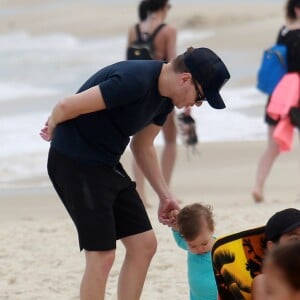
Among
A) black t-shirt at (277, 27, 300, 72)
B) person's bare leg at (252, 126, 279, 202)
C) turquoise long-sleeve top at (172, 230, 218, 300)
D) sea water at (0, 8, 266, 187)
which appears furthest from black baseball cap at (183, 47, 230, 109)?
sea water at (0, 8, 266, 187)

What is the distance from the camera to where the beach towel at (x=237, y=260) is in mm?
4129

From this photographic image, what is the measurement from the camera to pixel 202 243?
15.7 feet

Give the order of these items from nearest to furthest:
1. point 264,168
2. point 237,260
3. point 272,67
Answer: point 237,260 < point 272,67 < point 264,168

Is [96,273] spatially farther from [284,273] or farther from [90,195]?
[284,273]

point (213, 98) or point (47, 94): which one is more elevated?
point (213, 98)

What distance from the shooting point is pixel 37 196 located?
380 inches

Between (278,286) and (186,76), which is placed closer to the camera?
(278,286)

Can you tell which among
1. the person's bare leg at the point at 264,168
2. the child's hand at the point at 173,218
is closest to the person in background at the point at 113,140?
the child's hand at the point at 173,218

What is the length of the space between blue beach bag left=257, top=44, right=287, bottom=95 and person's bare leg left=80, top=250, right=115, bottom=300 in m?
3.64

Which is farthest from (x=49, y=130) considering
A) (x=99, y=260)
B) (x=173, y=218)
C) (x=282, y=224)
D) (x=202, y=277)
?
(x=282, y=224)

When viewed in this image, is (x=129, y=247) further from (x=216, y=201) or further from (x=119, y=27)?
(x=119, y=27)

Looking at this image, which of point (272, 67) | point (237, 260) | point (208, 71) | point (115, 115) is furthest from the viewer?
point (272, 67)

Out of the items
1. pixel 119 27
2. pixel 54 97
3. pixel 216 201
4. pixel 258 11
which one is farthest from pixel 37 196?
pixel 258 11

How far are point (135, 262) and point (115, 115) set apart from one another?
28.1 inches
